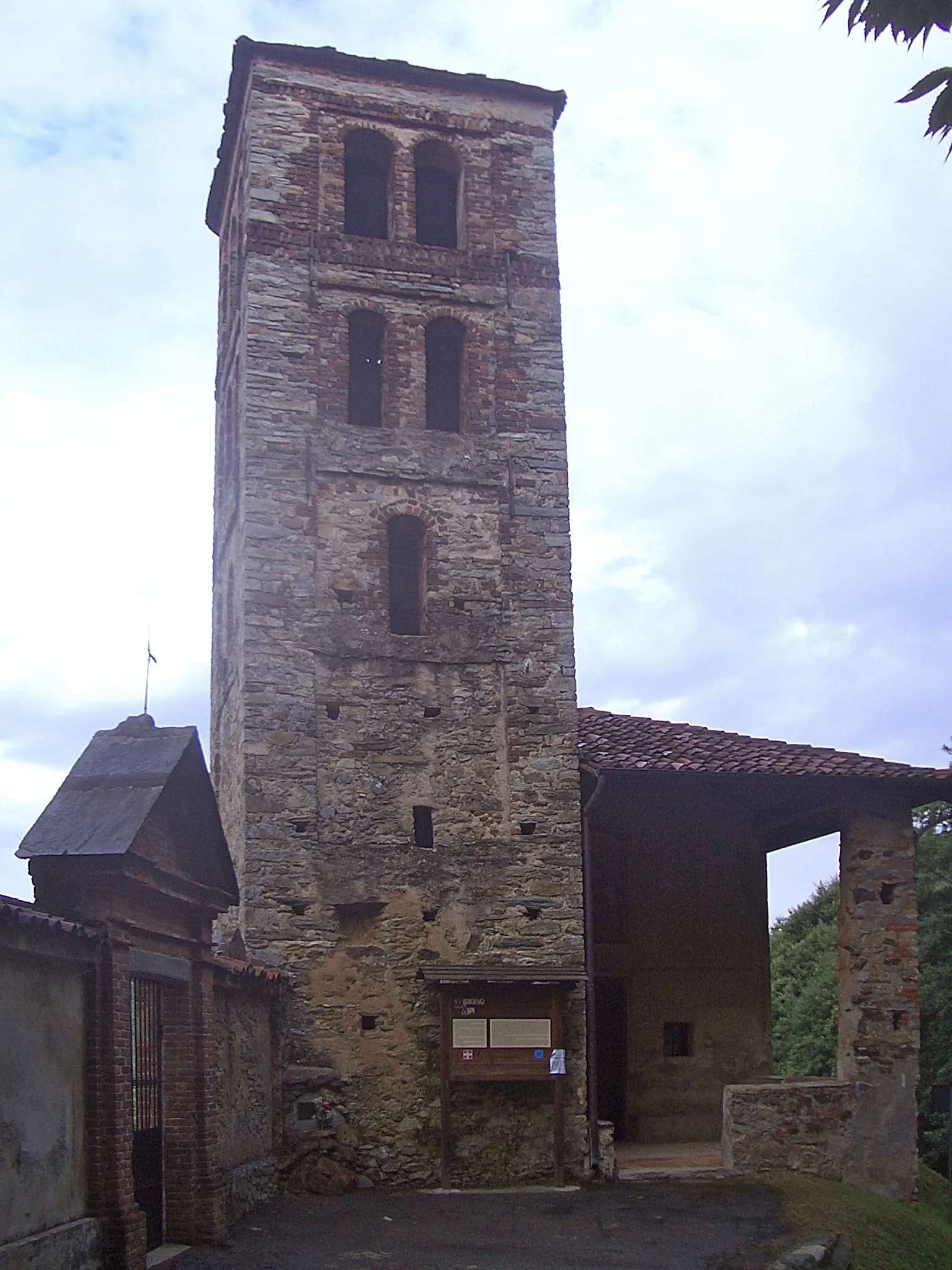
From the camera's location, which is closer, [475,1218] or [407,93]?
[475,1218]

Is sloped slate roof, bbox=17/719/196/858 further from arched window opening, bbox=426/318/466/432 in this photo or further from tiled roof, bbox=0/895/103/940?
arched window opening, bbox=426/318/466/432

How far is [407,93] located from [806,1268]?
1476 centimetres

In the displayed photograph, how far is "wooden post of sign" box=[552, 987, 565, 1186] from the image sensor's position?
48.7 feet

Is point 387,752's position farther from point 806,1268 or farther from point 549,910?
point 806,1268

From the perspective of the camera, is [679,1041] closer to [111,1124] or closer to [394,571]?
[394,571]

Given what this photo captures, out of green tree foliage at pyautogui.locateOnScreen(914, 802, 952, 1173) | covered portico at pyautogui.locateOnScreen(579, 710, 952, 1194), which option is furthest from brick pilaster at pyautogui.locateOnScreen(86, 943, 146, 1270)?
green tree foliage at pyautogui.locateOnScreen(914, 802, 952, 1173)

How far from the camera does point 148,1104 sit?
10.9m

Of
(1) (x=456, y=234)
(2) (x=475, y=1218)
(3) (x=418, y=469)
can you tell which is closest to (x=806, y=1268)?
(2) (x=475, y=1218)

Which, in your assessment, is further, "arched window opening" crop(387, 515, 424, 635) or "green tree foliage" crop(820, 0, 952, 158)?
"arched window opening" crop(387, 515, 424, 635)

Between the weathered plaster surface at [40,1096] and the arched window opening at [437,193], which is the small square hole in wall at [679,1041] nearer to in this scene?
the weathered plaster surface at [40,1096]

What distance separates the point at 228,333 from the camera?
19.4 metres

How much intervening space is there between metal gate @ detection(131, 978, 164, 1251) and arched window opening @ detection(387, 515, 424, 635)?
6.72 meters

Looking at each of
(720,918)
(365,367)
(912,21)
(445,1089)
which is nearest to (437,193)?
(365,367)

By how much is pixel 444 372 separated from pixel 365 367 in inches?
41.3
